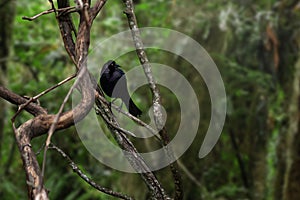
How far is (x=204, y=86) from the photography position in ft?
16.8

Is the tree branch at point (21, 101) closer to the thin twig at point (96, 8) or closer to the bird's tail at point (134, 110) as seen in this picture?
the thin twig at point (96, 8)

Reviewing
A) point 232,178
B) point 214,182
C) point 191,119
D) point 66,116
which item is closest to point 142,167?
point 66,116

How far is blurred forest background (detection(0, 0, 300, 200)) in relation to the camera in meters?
4.95

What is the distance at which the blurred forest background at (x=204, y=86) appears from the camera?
16.3ft

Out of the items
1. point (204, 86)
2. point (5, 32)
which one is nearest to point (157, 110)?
point (5, 32)

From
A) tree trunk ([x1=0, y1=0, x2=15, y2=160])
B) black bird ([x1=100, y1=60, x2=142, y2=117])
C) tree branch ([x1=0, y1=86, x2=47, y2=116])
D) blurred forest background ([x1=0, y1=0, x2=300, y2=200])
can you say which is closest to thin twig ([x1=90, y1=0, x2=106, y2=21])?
tree branch ([x1=0, y1=86, x2=47, y2=116])

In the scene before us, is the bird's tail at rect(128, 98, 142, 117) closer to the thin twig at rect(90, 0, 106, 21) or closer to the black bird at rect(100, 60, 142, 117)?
Result: the black bird at rect(100, 60, 142, 117)

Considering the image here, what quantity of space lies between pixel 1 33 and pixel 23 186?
194 cm

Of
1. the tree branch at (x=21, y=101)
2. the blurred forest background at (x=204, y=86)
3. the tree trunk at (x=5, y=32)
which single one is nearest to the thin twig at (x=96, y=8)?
the tree branch at (x=21, y=101)

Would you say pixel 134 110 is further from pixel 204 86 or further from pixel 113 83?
pixel 204 86

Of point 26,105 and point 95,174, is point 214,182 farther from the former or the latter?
point 26,105

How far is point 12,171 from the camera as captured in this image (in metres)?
5.95

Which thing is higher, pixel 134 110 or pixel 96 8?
pixel 96 8

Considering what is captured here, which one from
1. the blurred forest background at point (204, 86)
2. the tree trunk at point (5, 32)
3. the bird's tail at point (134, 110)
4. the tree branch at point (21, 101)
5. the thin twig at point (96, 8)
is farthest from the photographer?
the blurred forest background at point (204, 86)
